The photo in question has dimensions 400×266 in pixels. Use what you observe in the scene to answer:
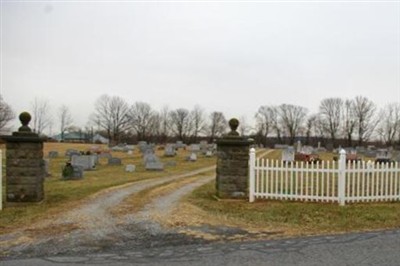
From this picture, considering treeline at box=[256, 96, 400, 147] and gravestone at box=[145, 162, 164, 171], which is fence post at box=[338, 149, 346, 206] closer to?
gravestone at box=[145, 162, 164, 171]

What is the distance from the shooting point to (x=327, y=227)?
9.21 m

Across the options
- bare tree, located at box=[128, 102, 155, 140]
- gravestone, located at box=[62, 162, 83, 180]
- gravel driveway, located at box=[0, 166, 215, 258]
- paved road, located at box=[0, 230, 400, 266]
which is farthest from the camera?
bare tree, located at box=[128, 102, 155, 140]

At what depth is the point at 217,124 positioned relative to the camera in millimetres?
108875

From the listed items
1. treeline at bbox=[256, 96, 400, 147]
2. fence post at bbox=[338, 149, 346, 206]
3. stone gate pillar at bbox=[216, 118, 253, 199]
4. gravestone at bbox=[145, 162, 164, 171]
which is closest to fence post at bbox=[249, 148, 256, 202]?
stone gate pillar at bbox=[216, 118, 253, 199]

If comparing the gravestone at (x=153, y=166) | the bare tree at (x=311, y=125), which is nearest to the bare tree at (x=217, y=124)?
the bare tree at (x=311, y=125)

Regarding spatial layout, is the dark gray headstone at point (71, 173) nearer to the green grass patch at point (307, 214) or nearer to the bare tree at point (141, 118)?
the green grass patch at point (307, 214)

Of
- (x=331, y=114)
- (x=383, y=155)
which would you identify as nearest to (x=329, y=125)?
(x=331, y=114)

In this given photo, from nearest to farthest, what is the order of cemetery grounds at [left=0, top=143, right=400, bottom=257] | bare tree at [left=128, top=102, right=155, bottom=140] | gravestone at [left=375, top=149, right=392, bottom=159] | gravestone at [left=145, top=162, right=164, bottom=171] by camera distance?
cemetery grounds at [left=0, top=143, right=400, bottom=257], gravestone at [left=145, top=162, right=164, bottom=171], gravestone at [left=375, top=149, right=392, bottom=159], bare tree at [left=128, top=102, right=155, bottom=140]

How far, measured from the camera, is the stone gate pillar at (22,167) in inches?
481

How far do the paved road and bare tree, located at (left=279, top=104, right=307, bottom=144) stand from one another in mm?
99777

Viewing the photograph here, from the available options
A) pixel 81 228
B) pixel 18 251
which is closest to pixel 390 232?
pixel 81 228

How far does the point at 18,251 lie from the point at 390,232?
6.60 metres

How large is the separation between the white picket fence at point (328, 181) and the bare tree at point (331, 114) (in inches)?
3437

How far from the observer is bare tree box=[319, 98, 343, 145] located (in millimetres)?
98125
